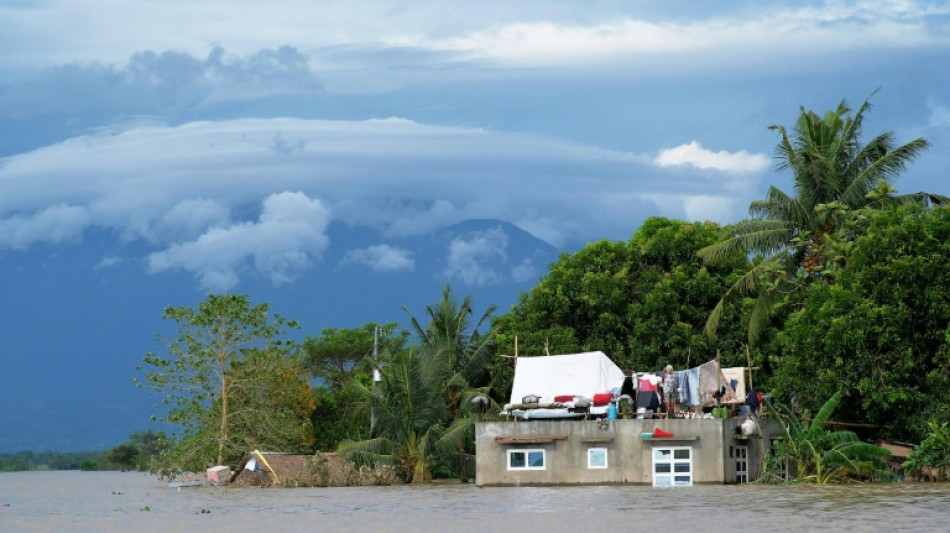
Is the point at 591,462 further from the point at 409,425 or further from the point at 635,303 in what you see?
the point at 635,303

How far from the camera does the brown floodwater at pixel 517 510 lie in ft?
78.6

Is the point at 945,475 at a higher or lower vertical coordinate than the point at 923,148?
lower

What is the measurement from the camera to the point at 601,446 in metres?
39.9

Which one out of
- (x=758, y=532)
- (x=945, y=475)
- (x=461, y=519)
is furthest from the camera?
(x=945, y=475)

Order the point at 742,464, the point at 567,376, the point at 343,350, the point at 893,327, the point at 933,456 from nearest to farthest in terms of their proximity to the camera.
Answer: the point at 933,456 → the point at 893,327 → the point at 742,464 → the point at 567,376 → the point at 343,350

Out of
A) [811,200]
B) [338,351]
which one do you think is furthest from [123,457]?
[811,200]

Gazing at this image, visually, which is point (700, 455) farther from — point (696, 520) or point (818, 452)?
point (696, 520)

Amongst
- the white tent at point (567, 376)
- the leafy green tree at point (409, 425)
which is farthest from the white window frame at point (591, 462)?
the leafy green tree at point (409, 425)

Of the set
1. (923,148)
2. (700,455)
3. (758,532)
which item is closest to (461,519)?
(758,532)

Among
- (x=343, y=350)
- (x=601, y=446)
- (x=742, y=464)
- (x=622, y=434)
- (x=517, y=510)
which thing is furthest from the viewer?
(x=343, y=350)

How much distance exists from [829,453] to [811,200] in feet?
37.7

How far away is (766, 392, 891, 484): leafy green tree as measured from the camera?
37.2 metres

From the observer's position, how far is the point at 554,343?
5069cm

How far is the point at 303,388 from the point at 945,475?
86.6 feet
